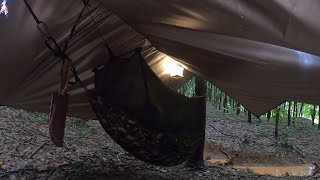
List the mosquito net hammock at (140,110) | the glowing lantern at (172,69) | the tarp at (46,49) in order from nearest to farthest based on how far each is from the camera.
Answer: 1. the tarp at (46,49)
2. the mosquito net hammock at (140,110)
3. the glowing lantern at (172,69)

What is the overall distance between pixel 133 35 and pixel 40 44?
72 centimetres

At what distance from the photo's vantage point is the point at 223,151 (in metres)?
7.20

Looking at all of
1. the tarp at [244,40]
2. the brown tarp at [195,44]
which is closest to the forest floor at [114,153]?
the brown tarp at [195,44]

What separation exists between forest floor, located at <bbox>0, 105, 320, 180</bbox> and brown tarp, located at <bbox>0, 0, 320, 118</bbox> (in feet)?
2.00

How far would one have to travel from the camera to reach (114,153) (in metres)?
4.77

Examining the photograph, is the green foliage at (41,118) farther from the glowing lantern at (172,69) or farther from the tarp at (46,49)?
the glowing lantern at (172,69)

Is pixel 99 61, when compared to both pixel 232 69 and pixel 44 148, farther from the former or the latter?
pixel 44 148

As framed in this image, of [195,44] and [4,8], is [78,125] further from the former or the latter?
[195,44]

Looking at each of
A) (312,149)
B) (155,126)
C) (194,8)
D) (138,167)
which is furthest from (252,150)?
(194,8)

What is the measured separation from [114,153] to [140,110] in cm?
202

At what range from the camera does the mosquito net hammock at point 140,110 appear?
286cm

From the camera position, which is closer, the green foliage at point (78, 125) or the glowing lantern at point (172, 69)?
the glowing lantern at point (172, 69)

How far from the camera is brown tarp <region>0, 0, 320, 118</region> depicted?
1.65 metres

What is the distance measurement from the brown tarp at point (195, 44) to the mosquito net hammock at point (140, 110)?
0.62ft
